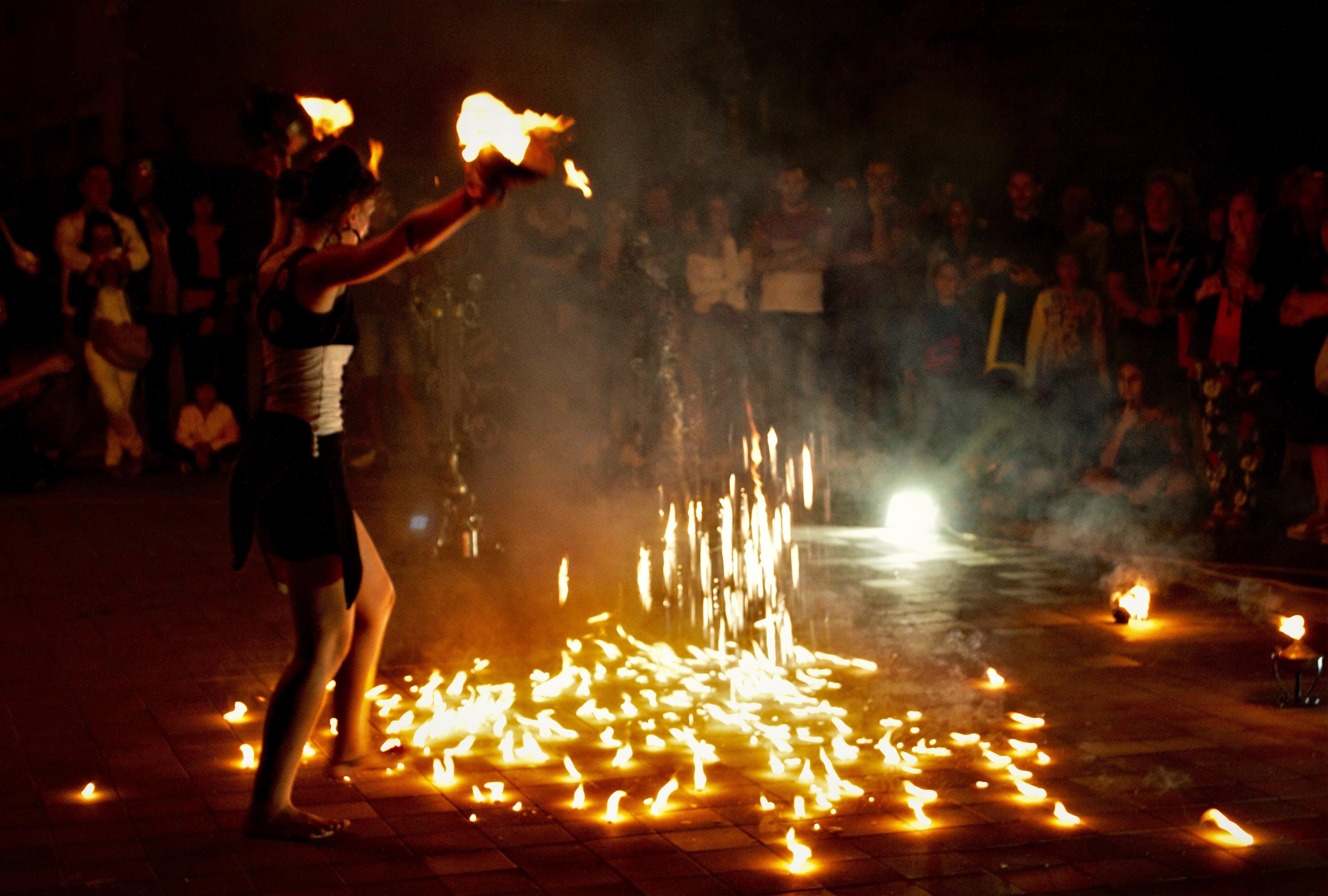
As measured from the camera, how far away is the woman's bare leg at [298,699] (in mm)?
3932

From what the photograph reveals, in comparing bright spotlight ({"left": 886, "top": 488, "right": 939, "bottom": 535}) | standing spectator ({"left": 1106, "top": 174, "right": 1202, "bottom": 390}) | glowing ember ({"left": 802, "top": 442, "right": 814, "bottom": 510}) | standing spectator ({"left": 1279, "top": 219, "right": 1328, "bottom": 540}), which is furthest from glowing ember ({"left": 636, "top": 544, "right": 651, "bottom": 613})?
standing spectator ({"left": 1106, "top": 174, "right": 1202, "bottom": 390})

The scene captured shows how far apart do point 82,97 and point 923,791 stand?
1568 cm

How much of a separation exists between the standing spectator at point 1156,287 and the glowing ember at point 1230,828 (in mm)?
6316

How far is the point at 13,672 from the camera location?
576 cm

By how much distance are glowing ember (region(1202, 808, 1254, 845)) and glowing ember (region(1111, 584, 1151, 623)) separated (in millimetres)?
2416

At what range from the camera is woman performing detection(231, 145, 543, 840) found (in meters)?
3.90

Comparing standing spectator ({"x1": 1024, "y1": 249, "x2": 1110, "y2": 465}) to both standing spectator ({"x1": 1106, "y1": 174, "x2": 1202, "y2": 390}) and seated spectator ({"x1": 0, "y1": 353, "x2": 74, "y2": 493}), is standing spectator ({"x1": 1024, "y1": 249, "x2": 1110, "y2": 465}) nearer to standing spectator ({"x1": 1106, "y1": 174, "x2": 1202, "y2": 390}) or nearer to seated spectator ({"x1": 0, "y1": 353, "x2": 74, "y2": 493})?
standing spectator ({"x1": 1106, "y1": 174, "x2": 1202, "y2": 390})

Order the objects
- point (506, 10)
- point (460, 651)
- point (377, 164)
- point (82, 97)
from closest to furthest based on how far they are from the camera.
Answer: point (377, 164)
point (460, 651)
point (506, 10)
point (82, 97)

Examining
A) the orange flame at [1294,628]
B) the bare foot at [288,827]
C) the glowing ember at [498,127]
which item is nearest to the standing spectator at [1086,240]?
the orange flame at [1294,628]

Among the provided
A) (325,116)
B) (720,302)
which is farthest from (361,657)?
(720,302)

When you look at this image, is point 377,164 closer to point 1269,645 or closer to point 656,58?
point 1269,645

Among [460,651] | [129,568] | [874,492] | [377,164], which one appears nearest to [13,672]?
[460,651]

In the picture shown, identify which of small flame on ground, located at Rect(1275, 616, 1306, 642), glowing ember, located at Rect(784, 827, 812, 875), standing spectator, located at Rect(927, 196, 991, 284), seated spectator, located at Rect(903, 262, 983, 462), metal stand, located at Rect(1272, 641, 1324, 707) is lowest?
glowing ember, located at Rect(784, 827, 812, 875)

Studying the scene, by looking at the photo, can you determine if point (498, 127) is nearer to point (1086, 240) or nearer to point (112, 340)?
point (1086, 240)
